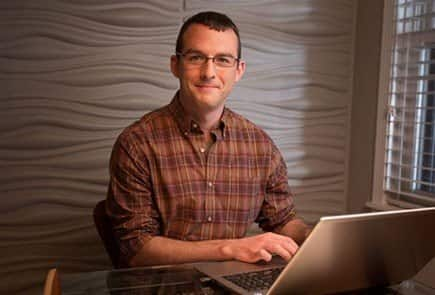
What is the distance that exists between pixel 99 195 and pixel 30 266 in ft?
1.43

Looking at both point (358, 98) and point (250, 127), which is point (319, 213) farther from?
point (250, 127)

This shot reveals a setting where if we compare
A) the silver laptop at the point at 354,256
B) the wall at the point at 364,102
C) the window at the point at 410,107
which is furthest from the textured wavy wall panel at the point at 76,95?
the silver laptop at the point at 354,256

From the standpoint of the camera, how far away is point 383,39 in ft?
8.69

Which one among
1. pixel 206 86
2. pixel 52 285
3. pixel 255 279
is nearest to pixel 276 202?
pixel 206 86

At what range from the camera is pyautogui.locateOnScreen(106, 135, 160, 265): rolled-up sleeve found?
1.54m

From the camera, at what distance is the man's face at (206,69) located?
163 cm

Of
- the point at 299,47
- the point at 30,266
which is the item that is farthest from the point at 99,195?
the point at 299,47

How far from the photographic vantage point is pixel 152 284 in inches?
43.8

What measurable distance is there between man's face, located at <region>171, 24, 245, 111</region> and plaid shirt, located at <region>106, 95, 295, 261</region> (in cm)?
13

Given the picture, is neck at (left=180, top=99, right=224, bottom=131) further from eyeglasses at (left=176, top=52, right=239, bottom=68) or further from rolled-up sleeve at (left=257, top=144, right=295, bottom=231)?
rolled-up sleeve at (left=257, top=144, right=295, bottom=231)

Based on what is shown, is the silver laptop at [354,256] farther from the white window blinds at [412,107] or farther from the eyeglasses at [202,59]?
the white window blinds at [412,107]

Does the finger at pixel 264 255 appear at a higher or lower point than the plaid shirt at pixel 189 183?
lower

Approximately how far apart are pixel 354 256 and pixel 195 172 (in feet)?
2.63

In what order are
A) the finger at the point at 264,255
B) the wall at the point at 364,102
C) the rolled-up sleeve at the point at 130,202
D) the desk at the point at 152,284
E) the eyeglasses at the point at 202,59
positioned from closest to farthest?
the desk at the point at 152,284, the finger at the point at 264,255, the rolled-up sleeve at the point at 130,202, the eyeglasses at the point at 202,59, the wall at the point at 364,102
